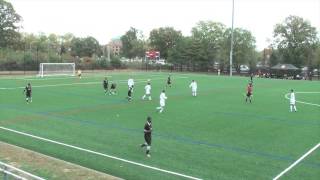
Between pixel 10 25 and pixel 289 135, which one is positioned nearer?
pixel 289 135

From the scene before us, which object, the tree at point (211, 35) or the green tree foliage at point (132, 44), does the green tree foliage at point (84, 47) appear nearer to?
the green tree foliage at point (132, 44)

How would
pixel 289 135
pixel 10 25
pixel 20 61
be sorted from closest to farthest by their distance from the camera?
pixel 289 135 → pixel 20 61 → pixel 10 25

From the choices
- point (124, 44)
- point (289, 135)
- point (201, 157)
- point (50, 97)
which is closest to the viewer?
point (201, 157)

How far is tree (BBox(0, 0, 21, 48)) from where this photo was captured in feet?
312

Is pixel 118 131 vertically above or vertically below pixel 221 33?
below

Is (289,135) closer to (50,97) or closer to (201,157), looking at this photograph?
(201,157)

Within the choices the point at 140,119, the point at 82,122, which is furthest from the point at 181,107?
the point at 82,122

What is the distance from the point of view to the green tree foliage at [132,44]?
148875 millimetres

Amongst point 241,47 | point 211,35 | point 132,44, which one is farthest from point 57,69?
point 132,44

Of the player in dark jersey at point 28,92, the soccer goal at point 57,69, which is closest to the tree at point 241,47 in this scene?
the soccer goal at point 57,69

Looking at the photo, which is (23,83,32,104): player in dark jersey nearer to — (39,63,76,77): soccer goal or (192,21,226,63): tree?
(39,63,76,77): soccer goal

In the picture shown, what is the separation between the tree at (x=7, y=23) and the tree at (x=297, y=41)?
2420 inches

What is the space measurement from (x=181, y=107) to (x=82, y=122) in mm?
9291

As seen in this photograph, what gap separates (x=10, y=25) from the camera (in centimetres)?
9669
